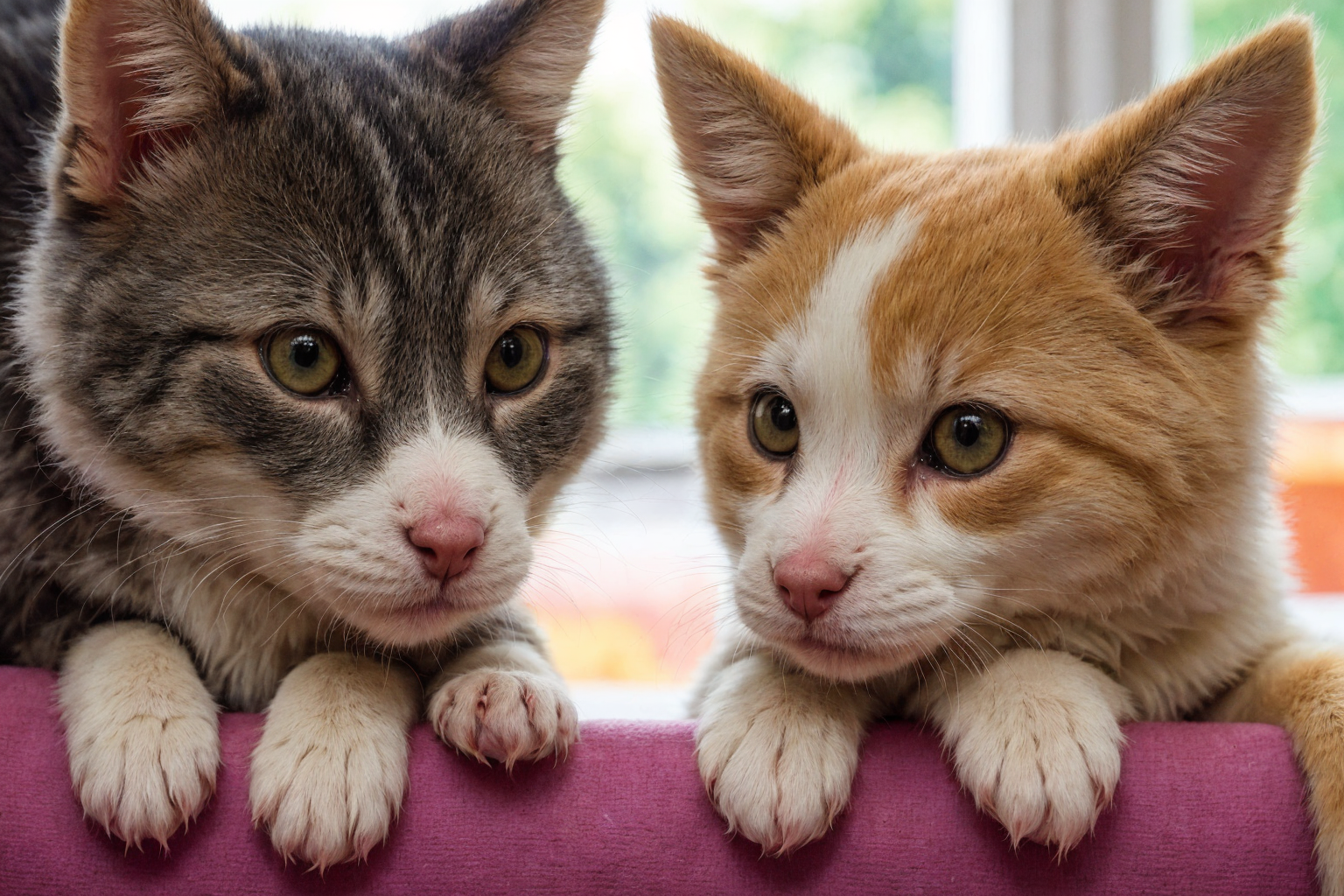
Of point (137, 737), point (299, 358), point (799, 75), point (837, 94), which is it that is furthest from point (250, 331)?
point (837, 94)

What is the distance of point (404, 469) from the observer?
4.66 ft

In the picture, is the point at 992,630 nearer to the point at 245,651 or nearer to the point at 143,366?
the point at 245,651

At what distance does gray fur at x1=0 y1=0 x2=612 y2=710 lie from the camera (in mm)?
1482

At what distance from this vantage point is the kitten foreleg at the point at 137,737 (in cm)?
132

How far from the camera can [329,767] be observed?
1345 mm

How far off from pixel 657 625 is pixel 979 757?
5.93 feet

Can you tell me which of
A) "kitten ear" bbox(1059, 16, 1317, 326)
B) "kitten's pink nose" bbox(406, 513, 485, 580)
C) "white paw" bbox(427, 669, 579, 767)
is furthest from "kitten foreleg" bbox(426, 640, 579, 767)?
"kitten ear" bbox(1059, 16, 1317, 326)

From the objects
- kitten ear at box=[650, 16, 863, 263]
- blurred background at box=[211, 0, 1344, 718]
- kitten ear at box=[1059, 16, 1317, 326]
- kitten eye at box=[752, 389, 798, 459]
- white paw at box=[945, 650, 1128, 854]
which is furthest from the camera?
blurred background at box=[211, 0, 1344, 718]

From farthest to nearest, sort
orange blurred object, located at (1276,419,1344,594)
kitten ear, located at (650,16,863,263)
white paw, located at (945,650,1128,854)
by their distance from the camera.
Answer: orange blurred object, located at (1276,419,1344,594)
kitten ear, located at (650,16,863,263)
white paw, located at (945,650,1128,854)

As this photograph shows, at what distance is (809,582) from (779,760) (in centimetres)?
21

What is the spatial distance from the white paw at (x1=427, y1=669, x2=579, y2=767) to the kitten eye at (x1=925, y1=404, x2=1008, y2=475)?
571mm

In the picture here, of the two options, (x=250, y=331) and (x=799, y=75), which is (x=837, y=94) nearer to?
(x=799, y=75)

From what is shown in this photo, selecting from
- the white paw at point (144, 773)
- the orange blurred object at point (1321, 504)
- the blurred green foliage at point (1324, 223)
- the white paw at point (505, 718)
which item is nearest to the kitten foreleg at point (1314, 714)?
the white paw at point (505, 718)

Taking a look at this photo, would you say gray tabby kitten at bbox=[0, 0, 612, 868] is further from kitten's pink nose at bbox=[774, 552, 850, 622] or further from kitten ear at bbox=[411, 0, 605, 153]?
kitten's pink nose at bbox=[774, 552, 850, 622]
